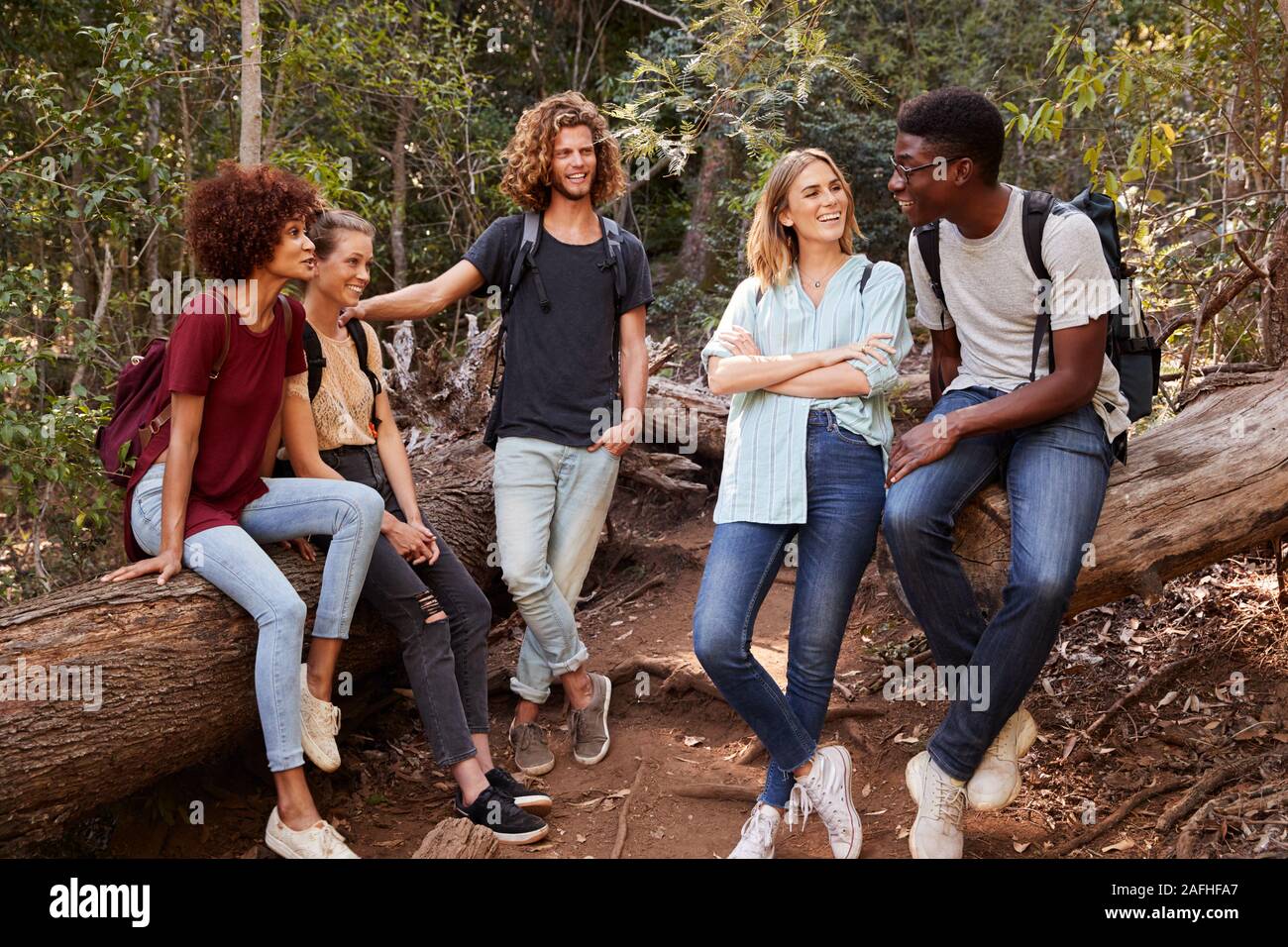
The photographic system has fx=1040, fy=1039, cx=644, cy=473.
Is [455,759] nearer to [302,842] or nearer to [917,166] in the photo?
[302,842]

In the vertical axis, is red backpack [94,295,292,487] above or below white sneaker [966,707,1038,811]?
above

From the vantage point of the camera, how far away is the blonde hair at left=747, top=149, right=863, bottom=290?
3.63 metres

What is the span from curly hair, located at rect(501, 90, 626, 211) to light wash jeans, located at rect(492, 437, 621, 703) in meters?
1.02

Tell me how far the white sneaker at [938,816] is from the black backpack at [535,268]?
2016mm

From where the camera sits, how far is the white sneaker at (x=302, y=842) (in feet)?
10.9

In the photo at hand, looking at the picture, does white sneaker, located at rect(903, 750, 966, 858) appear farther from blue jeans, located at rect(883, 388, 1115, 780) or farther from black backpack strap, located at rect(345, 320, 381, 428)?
black backpack strap, located at rect(345, 320, 381, 428)

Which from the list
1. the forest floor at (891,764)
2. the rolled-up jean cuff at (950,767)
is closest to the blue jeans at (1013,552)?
the rolled-up jean cuff at (950,767)

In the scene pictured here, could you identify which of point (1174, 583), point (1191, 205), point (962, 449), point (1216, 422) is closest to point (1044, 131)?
point (1191, 205)

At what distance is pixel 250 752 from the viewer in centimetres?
412

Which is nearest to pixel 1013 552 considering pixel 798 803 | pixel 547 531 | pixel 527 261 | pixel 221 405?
pixel 798 803

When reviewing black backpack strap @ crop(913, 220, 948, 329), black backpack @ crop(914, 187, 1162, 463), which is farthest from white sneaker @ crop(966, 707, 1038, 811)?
black backpack strap @ crop(913, 220, 948, 329)

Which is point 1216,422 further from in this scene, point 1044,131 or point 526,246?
point 526,246

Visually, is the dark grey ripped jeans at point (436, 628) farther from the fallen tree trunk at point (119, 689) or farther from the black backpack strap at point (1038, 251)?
the black backpack strap at point (1038, 251)

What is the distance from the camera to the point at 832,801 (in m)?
3.37
